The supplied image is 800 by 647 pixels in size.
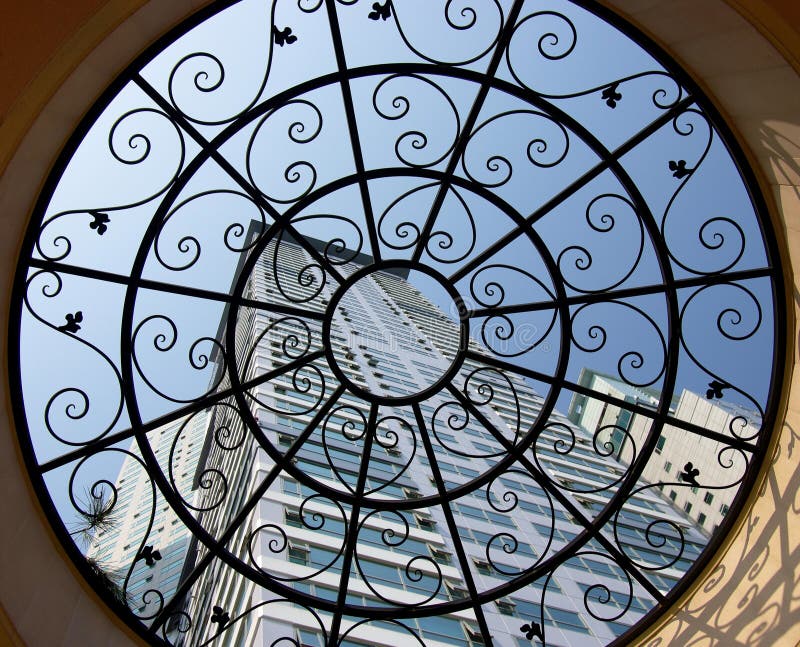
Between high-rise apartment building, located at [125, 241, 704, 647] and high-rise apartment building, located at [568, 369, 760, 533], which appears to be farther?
high-rise apartment building, located at [568, 369, 760, 533]

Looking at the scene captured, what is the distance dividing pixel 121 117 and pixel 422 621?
1428 cm

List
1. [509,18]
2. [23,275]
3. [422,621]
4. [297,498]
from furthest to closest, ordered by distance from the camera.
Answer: [297,498], [422,621], [509,18], [23,275]

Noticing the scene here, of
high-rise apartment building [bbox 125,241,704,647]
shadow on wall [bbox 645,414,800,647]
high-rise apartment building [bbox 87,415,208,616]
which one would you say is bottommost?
high-rise apartment building [bbox 87,415,208,616]

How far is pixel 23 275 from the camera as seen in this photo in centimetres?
607

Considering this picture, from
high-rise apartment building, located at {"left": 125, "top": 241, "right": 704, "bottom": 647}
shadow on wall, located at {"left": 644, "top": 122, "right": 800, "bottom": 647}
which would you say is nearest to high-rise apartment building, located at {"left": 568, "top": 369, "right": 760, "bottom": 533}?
high-rise apartment building, located at {"left": 125, "top": 241, "right": 704, "bottom": 647}

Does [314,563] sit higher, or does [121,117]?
[121,117]

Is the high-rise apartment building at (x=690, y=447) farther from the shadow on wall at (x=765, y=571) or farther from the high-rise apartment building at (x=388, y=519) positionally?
the shadow on wall at (x=765, y=571)

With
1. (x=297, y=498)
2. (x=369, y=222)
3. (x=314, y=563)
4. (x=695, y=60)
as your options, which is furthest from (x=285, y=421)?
(x=695, y=60)

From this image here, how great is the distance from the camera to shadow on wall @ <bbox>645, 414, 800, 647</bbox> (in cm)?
586

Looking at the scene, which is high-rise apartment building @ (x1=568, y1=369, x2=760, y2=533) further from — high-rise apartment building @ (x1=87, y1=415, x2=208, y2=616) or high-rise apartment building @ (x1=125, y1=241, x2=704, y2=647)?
high-rise apartment building @ (x1=87, y1=415, x2=208, y2=616)

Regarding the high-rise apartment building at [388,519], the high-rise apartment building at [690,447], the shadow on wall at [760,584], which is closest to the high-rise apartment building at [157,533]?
the high-rise apartment building at [388,519]

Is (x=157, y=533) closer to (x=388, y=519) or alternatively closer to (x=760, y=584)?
(x=388, y=519)

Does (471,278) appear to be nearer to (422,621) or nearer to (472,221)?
(472,221)

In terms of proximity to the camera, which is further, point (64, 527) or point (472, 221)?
point (472, 221)
